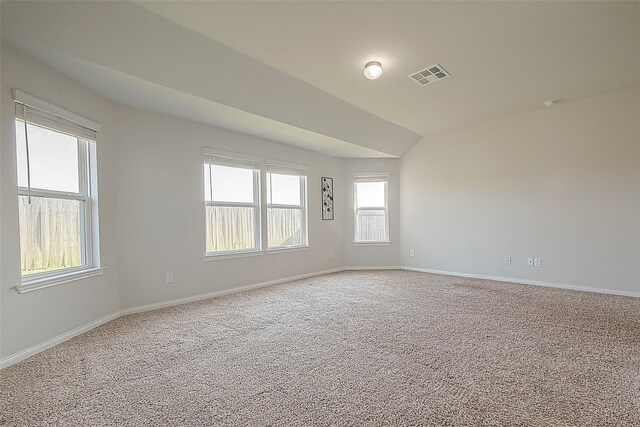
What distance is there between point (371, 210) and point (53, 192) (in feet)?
16.5

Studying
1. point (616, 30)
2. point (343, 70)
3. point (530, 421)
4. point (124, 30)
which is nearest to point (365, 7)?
point (343, 70)

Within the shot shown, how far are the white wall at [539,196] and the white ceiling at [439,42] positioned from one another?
25.0 inches

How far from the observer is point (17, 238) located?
240cm

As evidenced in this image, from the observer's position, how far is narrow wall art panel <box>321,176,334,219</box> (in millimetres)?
5934

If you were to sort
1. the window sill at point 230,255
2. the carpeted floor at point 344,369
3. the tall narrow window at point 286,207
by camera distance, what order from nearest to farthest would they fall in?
the carpeted floor at point 344,369, the window sill at point 230,255, the tall narrow window at point 286,207

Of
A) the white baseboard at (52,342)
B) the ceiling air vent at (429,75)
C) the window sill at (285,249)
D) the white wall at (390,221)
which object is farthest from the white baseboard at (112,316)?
the ceiling air vent at (429,75)

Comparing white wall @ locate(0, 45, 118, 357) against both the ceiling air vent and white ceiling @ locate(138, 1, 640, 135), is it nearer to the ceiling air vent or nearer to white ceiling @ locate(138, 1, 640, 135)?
white ceiling @ locate(138, 1, 640, 135)

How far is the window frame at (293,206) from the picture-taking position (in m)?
5.05

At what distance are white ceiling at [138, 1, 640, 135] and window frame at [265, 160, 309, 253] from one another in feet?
5.53

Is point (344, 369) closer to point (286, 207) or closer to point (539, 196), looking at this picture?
point (286, 207)

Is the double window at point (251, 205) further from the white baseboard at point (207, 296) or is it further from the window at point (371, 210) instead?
the window at point (371, 210)

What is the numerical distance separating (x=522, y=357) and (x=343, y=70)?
311cm

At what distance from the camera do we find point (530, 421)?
1.61 metres

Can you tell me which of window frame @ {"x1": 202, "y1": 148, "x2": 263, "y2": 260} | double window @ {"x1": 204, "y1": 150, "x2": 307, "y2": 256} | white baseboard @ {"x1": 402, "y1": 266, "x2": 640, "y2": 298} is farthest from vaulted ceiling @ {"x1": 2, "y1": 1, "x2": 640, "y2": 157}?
white baseboard @ {"x1": 402, "y1": 266, "x2": 640, "y2": 298}
